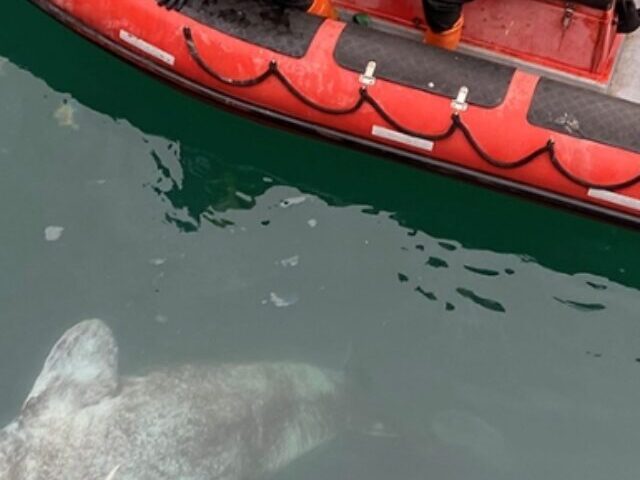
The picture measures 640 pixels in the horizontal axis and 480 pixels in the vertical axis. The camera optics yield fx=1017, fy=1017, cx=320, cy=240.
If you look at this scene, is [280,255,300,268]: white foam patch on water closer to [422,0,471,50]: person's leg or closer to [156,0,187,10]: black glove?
[422,0,471,50]: person's leg

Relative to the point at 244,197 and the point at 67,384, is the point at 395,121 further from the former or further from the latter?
the point at 67,384

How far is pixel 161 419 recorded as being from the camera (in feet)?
17.3

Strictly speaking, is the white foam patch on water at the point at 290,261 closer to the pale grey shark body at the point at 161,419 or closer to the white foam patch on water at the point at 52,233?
the pale grey shark body at the point at 161,419

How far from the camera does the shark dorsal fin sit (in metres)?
5.34

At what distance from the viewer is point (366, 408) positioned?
559cm

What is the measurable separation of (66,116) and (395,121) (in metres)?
2.20

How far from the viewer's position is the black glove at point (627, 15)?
19.4ft

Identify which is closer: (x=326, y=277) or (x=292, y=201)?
(x=326, y=277)

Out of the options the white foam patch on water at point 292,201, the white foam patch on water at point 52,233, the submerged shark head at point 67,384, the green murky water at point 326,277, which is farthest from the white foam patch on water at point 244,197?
the submerged shark head at point 67,384

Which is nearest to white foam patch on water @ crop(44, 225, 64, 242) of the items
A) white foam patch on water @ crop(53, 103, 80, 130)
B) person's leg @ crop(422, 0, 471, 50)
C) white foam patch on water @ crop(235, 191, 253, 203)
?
white foam patch on water @ crop(53, 103, 80, 130)

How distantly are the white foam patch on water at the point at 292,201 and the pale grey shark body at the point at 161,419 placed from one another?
108 centimetres

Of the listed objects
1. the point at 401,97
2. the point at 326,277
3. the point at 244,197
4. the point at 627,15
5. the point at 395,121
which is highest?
the point at 627,15

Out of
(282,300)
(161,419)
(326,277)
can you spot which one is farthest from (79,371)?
(326,277)

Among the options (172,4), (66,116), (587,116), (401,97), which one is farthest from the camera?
(66,116)
